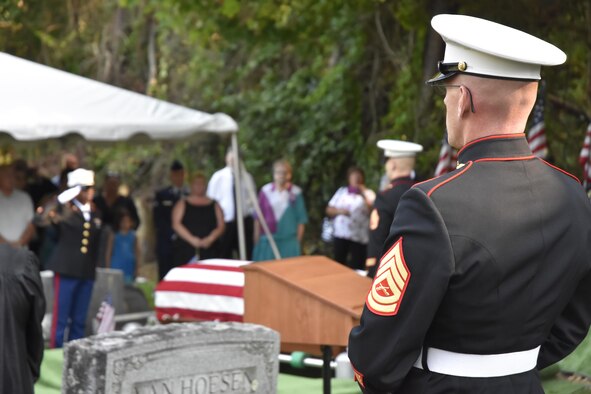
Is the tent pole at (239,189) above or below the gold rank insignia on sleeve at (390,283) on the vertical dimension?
below

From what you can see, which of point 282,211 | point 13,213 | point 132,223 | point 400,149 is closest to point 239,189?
point 282,211

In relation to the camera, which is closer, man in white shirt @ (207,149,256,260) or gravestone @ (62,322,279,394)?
gravestone @ (62,322,279,394)

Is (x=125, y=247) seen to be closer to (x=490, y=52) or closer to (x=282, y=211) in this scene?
(x=282, y=211)

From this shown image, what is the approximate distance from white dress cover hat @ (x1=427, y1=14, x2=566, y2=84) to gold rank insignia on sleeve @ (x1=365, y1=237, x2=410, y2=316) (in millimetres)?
456

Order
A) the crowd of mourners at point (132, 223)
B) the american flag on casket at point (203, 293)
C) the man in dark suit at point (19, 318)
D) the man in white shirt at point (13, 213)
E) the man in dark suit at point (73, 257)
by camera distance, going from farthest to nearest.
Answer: the man in white shirt at point (13, 213) < the crowd of mourners at point (132, 223) < the man in dark suit at point (73, 257) < the american flag on casket at point (203, 293) < the man in dark suit at point (19, 318)

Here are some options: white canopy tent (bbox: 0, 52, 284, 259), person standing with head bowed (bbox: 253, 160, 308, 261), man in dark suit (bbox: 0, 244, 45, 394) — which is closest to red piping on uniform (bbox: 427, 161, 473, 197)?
man in dark suit (bbox: 0, 244, 45, 394)

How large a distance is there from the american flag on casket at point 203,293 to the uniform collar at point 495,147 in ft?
16.7

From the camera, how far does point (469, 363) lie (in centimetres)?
259

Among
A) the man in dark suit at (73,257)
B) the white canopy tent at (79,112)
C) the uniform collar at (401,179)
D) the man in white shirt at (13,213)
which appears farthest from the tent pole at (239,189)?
the uniform collar at (401,179)

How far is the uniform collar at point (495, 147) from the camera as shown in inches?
103

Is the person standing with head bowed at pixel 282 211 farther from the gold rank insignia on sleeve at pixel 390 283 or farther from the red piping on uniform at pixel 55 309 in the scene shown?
the gold rank insignia on sleeve at pixel 390 283

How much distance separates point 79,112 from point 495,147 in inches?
273

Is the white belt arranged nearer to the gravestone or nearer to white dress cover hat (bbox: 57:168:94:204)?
the gravestone

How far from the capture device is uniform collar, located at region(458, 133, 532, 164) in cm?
263
